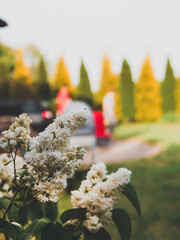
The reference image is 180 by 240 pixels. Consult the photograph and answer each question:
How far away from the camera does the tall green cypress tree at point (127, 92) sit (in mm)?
20531

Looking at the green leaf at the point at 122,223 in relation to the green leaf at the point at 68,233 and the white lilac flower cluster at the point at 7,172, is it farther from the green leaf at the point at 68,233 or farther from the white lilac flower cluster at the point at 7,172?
the white lilac flower cluster at the point at 7,172

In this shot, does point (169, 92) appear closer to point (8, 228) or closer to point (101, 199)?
point (101, 199)

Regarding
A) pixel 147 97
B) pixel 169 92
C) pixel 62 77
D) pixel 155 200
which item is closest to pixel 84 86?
pixel 62 77

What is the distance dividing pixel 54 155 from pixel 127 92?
66.0 ft

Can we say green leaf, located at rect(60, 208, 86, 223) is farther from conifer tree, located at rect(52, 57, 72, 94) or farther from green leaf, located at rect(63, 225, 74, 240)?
conifer tree, located at rect(52, 57, 72, 94)

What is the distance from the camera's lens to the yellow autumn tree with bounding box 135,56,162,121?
67.7ft

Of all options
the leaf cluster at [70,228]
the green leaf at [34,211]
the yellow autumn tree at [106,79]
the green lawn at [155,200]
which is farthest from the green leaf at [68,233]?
the yellow autumn tree at [106,79]

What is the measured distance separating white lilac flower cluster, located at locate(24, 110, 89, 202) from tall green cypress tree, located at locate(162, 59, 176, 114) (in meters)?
21.0

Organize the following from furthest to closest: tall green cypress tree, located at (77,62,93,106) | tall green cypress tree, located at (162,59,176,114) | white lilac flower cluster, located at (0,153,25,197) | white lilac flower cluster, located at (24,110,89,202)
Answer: tall green cypress tree, located at (77,62,93,106) < tall green cypress tree, located at (162,59,176,114) < white lilac flower cluster, located at (0,153,25,197) < white lilac flower cluster, located at (24,110,89,202)

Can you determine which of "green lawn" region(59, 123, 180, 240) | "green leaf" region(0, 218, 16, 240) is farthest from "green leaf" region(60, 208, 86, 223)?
"green lawn" region(59, 123, 180, 240)

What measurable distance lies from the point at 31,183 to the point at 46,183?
50mm

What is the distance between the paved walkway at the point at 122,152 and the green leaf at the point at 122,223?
20.2 ft

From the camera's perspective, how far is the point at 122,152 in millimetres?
8344

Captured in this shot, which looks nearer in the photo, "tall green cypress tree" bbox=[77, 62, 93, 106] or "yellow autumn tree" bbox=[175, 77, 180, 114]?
"yellow autumn tree" bbox=[175, 77, 180, 114]
